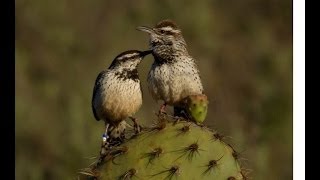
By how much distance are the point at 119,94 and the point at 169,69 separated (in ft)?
0.74

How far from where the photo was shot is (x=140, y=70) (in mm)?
3703

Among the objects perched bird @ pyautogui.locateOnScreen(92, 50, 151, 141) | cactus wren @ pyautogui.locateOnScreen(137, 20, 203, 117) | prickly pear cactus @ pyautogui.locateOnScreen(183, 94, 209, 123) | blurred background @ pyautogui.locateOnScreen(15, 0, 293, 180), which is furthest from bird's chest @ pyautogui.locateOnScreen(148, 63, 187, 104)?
blurred background @ pyautogui.locateOnScreen(15, 0, 293, 180)

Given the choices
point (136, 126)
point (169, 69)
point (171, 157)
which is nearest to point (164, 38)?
point (169, 69)

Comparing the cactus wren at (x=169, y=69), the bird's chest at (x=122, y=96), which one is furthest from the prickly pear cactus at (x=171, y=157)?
the cactus wren at (x=169, y=69)

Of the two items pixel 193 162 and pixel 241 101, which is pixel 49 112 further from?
pixel 193 162

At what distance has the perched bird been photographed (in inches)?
104

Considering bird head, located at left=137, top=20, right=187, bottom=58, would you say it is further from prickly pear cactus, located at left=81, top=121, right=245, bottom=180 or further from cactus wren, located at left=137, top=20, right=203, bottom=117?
prickly pear cactus, located at left=81, top=121, right=245, bottom=180

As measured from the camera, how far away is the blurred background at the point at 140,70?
367 centimetres

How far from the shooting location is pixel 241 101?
387 centimetres

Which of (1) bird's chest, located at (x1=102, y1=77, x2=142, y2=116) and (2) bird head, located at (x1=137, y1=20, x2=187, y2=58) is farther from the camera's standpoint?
(2) bird head, located at (x1=137, y1=20, x2=187, y2=58)

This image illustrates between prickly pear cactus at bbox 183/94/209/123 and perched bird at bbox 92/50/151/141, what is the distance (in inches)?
8.0

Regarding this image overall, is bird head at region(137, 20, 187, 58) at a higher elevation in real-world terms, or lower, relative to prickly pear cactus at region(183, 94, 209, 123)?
higher
